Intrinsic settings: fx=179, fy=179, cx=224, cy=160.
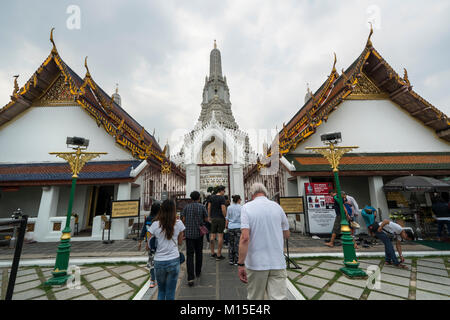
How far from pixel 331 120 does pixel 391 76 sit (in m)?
3.11

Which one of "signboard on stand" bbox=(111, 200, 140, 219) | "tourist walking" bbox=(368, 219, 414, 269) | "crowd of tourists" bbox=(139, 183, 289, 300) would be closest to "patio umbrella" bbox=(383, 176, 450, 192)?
"tourist walking" bbox=(368, 219, 414, 269)

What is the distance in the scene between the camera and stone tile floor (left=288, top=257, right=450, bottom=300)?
A: 9.36ft

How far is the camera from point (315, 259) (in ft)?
14.9

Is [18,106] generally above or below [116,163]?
above

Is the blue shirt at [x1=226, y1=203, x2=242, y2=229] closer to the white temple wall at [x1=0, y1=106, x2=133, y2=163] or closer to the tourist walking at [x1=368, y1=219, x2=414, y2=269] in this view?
the tourist walking at [x1=368, y1=219, x2=414, y2=269]

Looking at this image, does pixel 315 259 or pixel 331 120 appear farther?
pixel 331 120

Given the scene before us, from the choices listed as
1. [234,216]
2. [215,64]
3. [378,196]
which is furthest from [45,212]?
[215,64]

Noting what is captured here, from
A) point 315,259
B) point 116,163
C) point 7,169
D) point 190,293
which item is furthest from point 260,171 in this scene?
point 7,169

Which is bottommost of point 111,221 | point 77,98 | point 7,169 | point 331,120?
point 111,221

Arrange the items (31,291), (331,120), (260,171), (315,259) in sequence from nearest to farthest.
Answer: (31,291) → (315,259) → (331,120) → (260,171)

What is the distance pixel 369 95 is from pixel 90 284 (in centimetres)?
1283

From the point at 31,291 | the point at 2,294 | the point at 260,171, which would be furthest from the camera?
the point at 260,171

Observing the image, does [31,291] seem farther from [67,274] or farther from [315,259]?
[315,259]

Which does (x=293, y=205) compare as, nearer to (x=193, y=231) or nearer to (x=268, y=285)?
(x=193, y=231)
